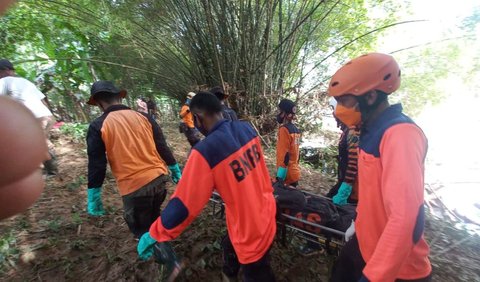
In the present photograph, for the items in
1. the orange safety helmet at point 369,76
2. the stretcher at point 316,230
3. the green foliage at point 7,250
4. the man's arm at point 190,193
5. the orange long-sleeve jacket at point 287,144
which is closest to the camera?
the orange safety helmet at point 369,76

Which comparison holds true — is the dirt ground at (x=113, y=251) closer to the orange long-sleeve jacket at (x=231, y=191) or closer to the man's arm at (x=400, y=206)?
the orange long-sleeve jacket at (x=231, y=191)

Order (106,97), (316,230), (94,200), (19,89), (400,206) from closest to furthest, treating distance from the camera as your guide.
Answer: (400,206) → (316,230) → (106,97) → (94,200) → (19,89)

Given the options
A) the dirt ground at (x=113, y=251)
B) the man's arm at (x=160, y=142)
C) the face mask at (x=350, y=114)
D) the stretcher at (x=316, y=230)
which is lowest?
the dirt ground at (x=113, y=251)

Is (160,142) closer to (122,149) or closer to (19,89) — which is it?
(122,149)

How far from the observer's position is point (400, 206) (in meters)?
1.04

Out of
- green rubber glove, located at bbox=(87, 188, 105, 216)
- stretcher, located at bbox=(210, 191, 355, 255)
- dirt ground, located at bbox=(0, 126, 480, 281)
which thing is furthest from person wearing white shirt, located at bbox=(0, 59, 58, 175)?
stretcher, located at bbox=(210, 191, 355, 255)

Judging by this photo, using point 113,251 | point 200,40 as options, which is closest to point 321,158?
point 200,40

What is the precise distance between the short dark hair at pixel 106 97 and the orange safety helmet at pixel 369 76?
1897mm

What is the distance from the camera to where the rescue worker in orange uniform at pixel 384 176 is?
104 cm

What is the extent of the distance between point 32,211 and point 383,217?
12.7 feet

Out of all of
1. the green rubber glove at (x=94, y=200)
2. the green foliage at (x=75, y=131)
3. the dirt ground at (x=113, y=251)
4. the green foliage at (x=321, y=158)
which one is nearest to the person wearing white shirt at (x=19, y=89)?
the dirt ground at (x=113, y=251)

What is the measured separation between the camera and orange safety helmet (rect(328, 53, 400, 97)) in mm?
1309

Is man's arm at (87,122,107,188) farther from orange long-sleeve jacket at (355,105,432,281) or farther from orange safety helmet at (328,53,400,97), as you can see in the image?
orange long-sleeve jacket at (355,105,432,281)

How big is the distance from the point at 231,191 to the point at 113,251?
1853 millimetres
